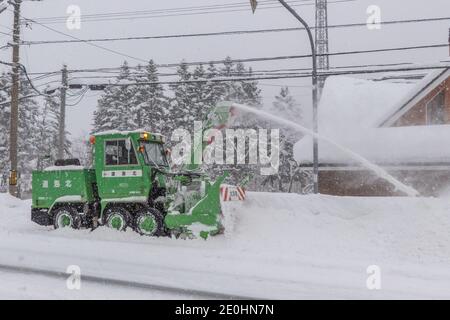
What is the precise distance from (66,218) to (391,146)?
11.9 m

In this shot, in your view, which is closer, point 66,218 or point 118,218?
point 118,218

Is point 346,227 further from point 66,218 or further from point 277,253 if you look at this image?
point 66,218

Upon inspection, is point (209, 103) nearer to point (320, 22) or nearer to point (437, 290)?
point (320, 22)

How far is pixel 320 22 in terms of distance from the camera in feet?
95.7

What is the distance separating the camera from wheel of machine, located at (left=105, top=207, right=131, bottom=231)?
12867mm

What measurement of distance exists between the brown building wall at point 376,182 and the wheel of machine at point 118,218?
31.4 ft

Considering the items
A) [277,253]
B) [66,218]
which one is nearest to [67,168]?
[66,218]

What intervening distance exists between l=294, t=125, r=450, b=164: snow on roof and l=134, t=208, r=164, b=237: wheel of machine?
834 cm

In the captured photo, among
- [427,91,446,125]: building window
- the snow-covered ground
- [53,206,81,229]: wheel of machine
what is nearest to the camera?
the snow-covered ground

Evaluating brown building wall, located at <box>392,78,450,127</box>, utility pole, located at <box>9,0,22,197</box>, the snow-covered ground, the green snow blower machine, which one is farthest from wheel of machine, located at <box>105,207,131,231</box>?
brown building wall, located at <box>392,78,450,127</box>

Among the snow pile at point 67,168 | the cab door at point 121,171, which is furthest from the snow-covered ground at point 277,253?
the snow pile at point 67,168

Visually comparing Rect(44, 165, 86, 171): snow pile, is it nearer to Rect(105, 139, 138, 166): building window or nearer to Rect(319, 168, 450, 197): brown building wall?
Rect(105, 139, 138, 166): building window

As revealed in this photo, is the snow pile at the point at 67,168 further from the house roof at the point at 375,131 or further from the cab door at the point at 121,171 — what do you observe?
the house roof at the point at 375,131

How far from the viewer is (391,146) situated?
18.2m
